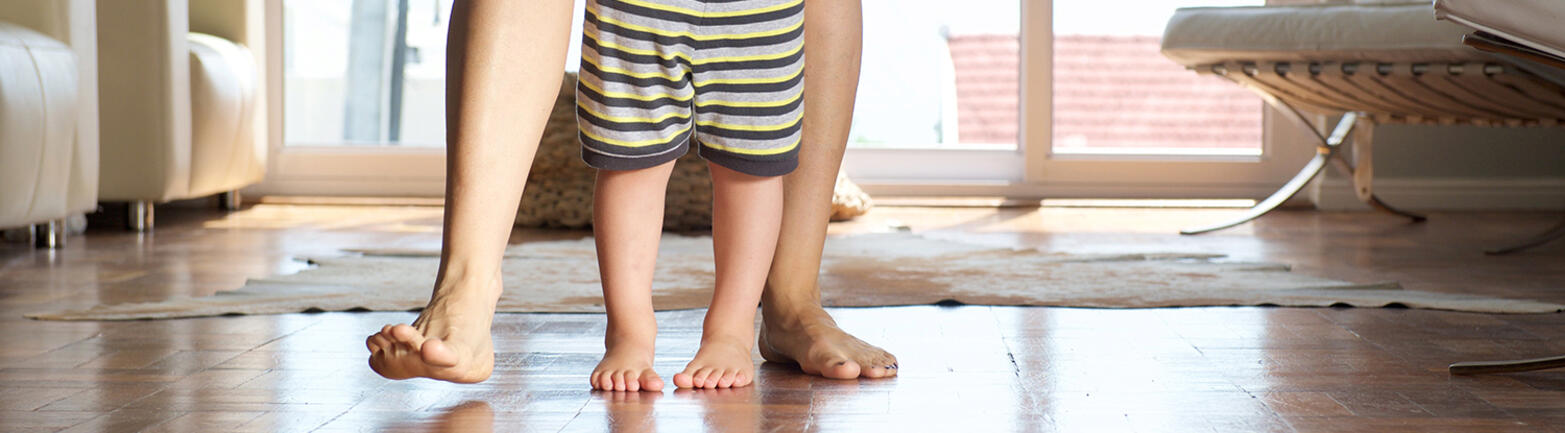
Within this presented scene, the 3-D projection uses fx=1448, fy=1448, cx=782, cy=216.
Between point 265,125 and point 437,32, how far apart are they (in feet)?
1.72

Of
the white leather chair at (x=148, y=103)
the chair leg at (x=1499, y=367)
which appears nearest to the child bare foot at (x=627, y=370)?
the chair leg at (x=1499, y=367)

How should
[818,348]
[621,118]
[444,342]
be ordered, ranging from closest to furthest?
[444,342], [621,118], [818,348]

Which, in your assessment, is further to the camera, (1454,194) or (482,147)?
(1454,194)

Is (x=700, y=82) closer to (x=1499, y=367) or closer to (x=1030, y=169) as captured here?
(x=1499, y=367)

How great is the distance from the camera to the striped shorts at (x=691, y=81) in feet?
3.78

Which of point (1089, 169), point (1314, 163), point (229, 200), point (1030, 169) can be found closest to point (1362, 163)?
point (1314, 163)

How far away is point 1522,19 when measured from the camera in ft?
3.86

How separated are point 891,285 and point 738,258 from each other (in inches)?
28.1

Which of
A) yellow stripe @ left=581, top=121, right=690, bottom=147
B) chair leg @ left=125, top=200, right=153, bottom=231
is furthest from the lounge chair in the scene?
chair leg @ left=125, top=200, right=153, bottom=231

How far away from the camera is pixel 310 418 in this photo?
3.52 ft

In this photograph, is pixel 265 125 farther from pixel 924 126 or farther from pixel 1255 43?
pixel 1255 43

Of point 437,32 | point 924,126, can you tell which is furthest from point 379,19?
point 924,126

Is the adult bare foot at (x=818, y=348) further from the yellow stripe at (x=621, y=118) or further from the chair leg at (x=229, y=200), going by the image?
the chair leg at (x=229, y=200)

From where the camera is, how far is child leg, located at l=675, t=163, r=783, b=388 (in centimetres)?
124
